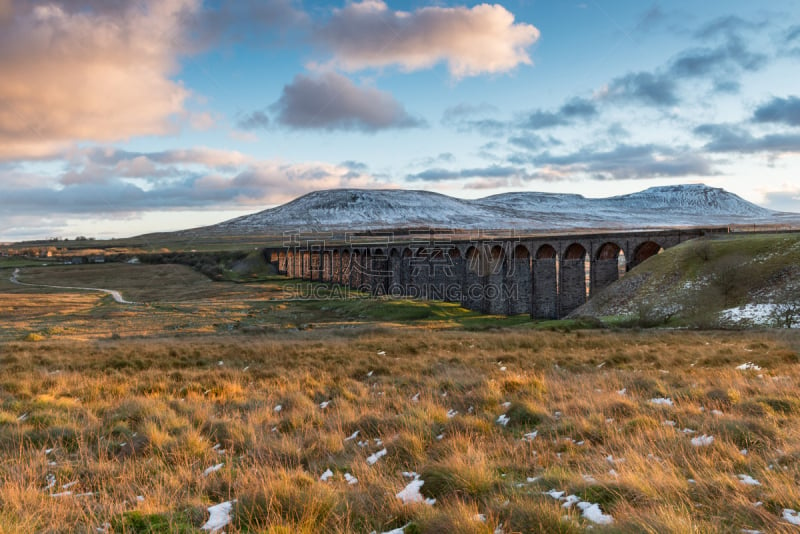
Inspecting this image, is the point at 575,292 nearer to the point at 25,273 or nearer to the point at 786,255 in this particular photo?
the point at 786,255

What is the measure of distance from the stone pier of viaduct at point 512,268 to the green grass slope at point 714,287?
561cm

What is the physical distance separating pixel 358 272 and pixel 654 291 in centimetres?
5098

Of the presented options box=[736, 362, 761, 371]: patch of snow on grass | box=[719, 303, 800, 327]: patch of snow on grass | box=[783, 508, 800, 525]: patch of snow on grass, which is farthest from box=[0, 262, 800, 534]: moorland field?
box=[719, 303, 800, 327]: patch of snow on grass

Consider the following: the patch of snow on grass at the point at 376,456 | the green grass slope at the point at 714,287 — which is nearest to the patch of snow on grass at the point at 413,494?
the patch of snow on grass at the point at 376,456

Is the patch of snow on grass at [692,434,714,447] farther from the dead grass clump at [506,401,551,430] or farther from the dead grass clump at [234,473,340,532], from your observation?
the dead grass clump at [234,473,340,532]

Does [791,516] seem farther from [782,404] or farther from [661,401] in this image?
[661,401]

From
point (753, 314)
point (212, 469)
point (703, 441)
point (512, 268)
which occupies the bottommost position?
point (753, 314)

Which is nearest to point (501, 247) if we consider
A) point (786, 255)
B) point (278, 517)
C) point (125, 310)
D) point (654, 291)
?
point (654, 291)

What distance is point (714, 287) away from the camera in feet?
109

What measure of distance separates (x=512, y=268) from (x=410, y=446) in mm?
48571

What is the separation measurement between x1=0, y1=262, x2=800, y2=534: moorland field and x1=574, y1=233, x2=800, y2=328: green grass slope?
17079 mm

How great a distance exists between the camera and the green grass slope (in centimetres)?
2944

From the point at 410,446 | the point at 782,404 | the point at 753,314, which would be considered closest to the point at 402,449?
the point at 410,446

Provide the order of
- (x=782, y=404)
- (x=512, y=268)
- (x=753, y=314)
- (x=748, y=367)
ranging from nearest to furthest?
(x=782, y=404) < (x=748, y=367) < (x=753, y=314) < (x=512, y=268)
